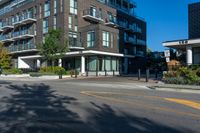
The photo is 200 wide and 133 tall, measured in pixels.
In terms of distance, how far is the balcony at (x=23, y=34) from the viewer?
5399 cm

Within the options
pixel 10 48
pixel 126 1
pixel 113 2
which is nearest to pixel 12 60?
pixel 10 48

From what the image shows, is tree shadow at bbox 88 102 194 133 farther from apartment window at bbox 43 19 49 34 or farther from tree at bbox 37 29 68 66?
apartment window at bbox 43 19 49 34

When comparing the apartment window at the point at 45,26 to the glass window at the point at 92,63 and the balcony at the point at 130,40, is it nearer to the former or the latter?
the glass window at the point at 92,63

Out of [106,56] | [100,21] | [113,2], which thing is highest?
[113,2]

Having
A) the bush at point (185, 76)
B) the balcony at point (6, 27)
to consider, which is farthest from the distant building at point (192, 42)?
the balcony at point (6, 27)

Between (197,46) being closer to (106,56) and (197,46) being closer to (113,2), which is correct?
(106,56)

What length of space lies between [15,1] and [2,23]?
6009mm

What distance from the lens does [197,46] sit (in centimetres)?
2870

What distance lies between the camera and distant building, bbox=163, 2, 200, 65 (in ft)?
91.6

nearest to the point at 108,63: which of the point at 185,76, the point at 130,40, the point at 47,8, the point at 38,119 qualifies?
the point at 130,40

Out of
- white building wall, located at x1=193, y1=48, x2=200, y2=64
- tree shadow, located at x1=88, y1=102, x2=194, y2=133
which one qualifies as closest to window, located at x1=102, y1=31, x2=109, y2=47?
white building wall, located at x1=193, y1=48, x2=200, y2=64

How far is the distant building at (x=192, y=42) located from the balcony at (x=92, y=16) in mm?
21706

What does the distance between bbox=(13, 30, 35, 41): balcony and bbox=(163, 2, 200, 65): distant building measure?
32.2 metres

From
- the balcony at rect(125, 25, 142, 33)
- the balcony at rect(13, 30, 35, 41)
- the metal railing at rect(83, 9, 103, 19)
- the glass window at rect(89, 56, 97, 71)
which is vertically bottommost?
the glass window at rect(89, 56, 97, 71)
